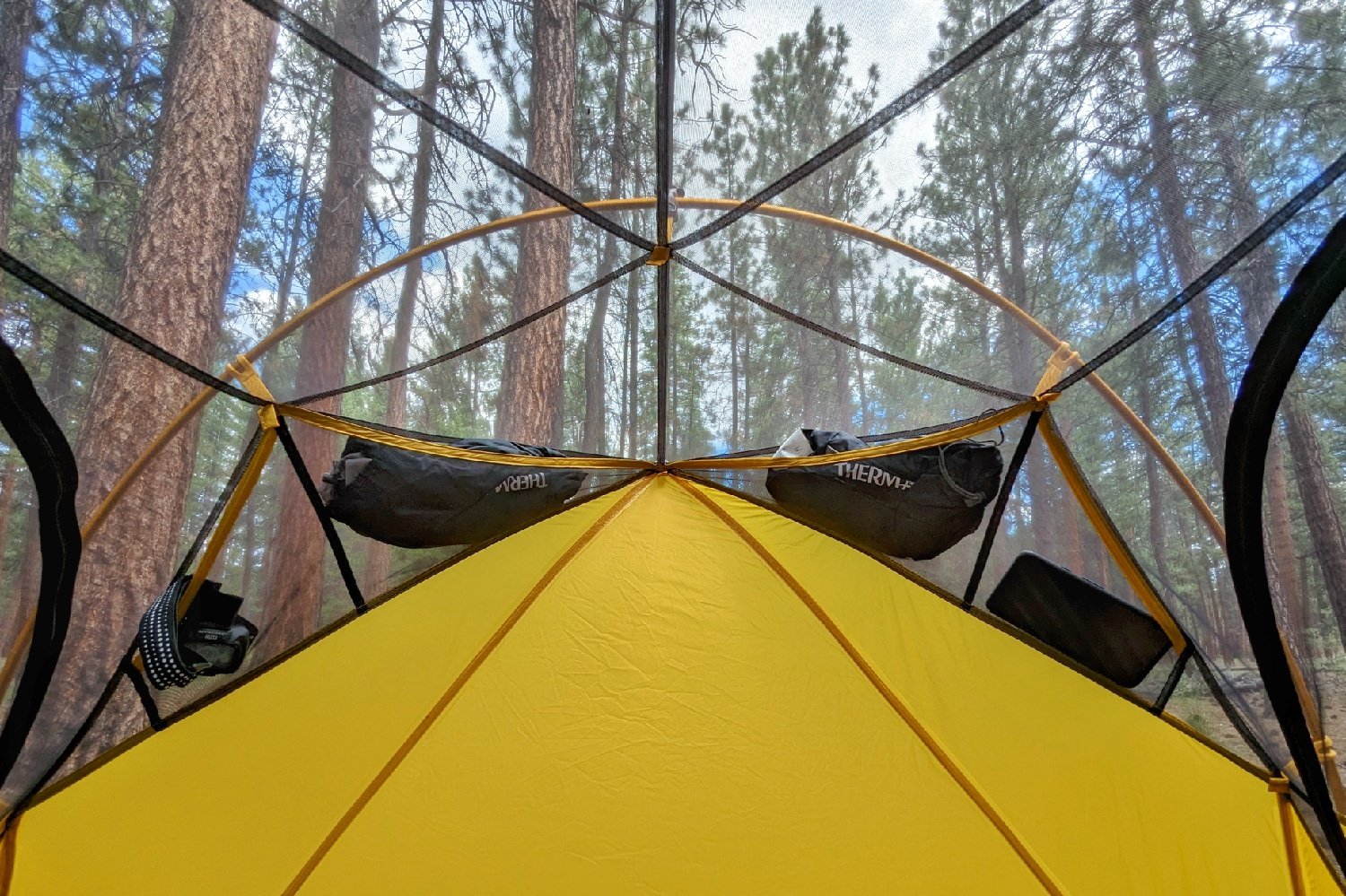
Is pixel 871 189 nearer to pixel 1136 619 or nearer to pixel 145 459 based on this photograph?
pixel 1136 619

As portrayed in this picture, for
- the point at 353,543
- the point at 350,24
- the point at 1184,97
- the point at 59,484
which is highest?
the point at 350,24

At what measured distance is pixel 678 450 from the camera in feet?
7.07

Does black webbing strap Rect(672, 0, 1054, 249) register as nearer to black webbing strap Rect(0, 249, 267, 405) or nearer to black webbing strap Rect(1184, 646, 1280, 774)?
black webbing strap Rect(0, 249, 267, 405)

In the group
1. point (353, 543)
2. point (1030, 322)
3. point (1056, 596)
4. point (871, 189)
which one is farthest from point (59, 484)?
point (1056, 596)

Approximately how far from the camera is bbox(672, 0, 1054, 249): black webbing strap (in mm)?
1112

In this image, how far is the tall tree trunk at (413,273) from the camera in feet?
4.37

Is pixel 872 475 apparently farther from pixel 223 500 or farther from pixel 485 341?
pixel 223 500

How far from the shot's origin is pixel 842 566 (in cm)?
196

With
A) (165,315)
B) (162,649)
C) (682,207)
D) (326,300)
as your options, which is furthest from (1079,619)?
(165,315)

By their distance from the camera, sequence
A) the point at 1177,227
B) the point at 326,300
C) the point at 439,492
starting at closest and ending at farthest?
the point at 1177,227 < the point at 326,300 < the point at 439,492

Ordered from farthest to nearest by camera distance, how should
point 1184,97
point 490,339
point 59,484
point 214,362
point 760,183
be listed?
point 490,339 < point 214,362 < point 760,183 < point 59,484 < point 1184,97

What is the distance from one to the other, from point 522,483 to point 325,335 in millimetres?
672

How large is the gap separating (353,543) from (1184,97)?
2.15 m

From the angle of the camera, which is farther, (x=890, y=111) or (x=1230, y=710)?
(x=1230, y=710)
